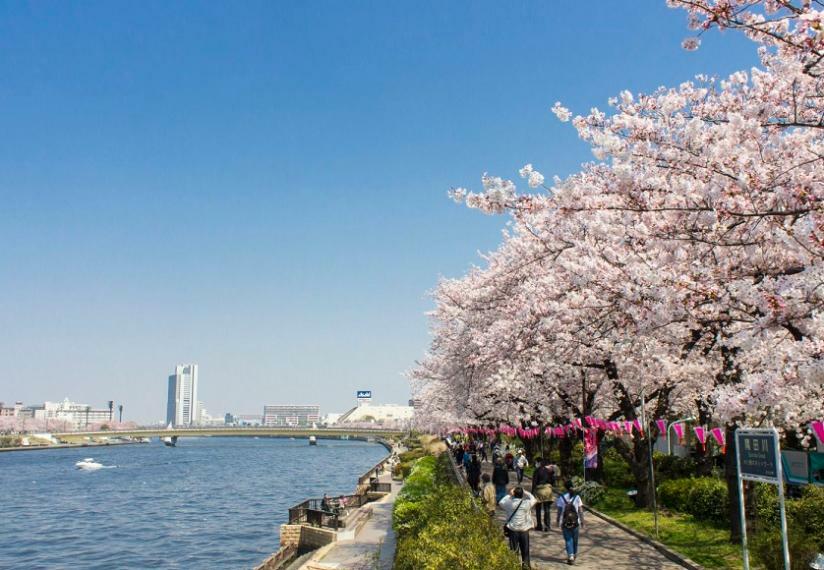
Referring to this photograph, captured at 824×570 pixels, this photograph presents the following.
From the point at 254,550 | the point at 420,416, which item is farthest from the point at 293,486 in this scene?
the point at 254,550

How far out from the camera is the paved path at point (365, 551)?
18.7 meters

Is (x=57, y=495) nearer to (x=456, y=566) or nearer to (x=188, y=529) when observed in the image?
(x=188, y=529)

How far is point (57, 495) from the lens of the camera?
214ft

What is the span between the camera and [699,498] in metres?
20.1

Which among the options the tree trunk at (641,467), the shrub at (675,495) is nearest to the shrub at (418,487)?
the tree trunk at (641,467)

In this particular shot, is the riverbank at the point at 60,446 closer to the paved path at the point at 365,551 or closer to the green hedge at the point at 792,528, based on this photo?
the paved path at the point at 365,551

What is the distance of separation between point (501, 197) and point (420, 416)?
6233 centimetres

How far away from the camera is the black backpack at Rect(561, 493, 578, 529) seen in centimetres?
1506

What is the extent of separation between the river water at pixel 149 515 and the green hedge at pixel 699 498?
21.6m

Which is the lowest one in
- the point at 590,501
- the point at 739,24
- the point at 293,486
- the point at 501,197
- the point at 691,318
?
the point at 293,486

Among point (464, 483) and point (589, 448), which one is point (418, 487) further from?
point (589, 448)

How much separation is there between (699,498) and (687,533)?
7.70 ft

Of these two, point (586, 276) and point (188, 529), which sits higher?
point (586, 276)

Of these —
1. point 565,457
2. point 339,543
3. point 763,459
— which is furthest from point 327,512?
point 763,459
